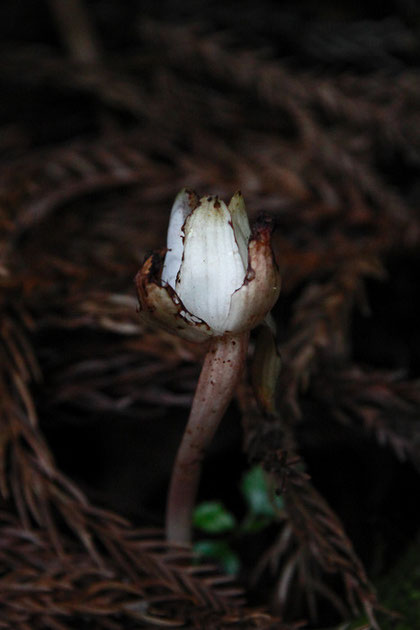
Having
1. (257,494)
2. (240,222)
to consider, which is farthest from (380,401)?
(240,222)

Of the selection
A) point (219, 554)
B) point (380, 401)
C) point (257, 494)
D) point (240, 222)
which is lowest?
point (219, 554)

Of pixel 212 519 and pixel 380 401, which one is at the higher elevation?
pixel 380 401

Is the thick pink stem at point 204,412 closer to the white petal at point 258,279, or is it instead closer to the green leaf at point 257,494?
the white petal at point 258,279

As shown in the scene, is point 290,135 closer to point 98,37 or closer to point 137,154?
point 137,154

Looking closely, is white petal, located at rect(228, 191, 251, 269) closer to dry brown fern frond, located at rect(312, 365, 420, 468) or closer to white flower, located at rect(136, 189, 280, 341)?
white flower, located at rect(136, 189, 280, 341)

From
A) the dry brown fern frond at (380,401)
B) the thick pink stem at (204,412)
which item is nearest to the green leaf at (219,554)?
the thick pink stem at (204,412)

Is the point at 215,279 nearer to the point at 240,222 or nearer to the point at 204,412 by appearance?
the point at 240,222
